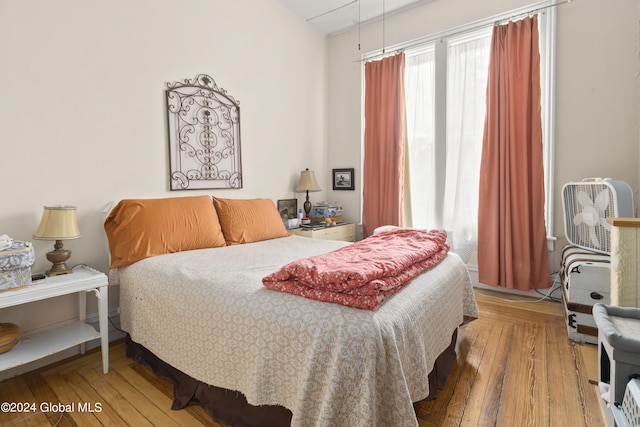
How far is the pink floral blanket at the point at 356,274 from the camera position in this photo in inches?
49.4

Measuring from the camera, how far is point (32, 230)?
78.6 inches

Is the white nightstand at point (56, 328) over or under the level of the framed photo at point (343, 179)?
under

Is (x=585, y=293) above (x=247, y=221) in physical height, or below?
below

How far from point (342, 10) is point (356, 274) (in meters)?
3.47

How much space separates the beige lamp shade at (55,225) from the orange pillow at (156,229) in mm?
286

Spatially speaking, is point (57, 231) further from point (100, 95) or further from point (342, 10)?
point (342, 10)

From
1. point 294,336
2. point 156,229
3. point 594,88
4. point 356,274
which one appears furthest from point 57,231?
point 594,88

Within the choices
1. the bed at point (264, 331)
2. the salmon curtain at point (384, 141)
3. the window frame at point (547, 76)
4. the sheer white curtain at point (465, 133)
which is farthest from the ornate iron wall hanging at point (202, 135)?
the window frame at point (547, 76)

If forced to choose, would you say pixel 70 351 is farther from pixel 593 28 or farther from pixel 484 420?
pixel 593 28

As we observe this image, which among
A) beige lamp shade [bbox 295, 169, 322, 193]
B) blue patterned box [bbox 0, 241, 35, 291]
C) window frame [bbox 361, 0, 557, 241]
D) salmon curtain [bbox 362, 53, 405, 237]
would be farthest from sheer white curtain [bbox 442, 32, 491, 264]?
blue patterned box [bbox 0, 241, 35, 291]

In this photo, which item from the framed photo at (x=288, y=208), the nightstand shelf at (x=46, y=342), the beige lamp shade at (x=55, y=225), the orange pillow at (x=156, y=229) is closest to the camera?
the nightstand shelf at (x=46, y=342)

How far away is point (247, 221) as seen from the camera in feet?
9.11

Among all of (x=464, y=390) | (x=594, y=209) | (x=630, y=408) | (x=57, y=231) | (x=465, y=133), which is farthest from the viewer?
(x=465, y=133)

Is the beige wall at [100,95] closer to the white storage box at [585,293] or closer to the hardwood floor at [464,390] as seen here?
the hardwood floor at [464,390]
